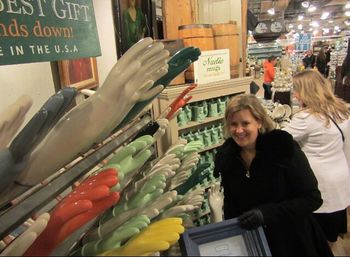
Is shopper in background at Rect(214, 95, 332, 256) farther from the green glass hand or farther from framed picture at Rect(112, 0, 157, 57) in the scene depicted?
framed picture at Rect(112, 0, 157, 57)

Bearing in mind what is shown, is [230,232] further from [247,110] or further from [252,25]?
[252,25]

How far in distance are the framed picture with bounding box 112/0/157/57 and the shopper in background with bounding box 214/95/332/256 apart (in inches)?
46.3

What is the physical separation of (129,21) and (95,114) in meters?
1.95

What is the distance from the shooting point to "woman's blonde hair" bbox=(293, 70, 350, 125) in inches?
102

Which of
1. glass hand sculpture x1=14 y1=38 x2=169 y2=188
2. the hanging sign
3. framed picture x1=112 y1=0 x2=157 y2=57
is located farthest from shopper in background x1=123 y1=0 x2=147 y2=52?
the hanging sign

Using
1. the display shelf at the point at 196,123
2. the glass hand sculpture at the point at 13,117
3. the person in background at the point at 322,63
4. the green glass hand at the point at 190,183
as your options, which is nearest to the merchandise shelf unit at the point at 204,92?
the display shelf at the point at 196,123

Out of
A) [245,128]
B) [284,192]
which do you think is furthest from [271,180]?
[245,128]

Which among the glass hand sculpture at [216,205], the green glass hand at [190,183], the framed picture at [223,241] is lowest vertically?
the glass hand sculpture at [216,205]

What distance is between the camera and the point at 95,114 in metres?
0.77

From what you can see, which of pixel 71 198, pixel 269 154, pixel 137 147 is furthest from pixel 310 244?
pixel 71 198

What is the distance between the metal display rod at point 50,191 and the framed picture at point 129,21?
163 cm

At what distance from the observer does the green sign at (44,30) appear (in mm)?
964

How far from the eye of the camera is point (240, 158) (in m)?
1.71

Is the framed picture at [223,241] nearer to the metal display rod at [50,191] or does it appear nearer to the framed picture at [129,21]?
the metal display rod at [50,191]
